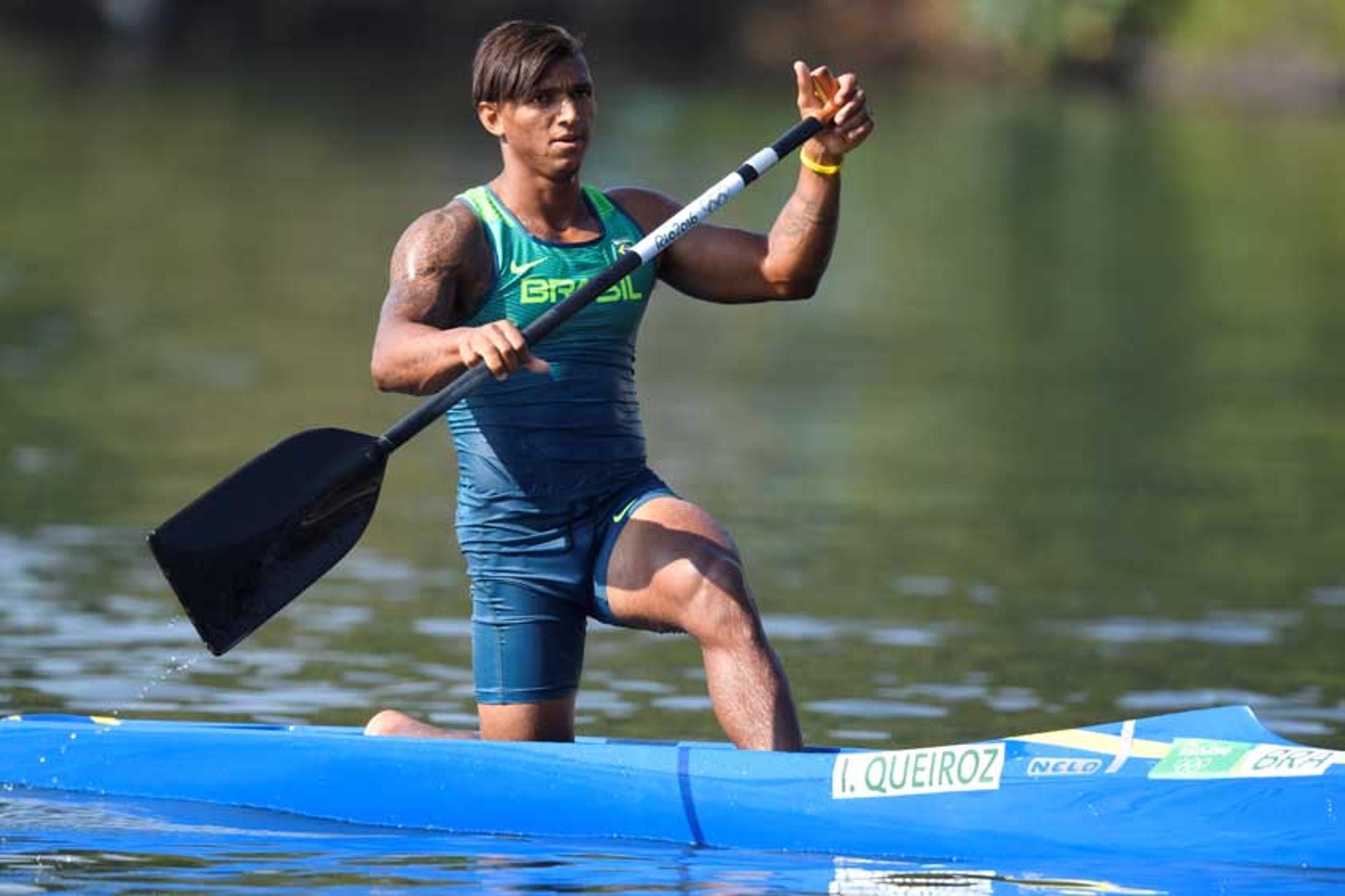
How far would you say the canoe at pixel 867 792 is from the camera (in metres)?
8.00

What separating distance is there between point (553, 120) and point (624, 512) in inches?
43.5

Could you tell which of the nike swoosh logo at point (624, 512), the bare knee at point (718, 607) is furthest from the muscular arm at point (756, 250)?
the bare knee at point (718, 607)

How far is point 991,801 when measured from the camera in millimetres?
8117

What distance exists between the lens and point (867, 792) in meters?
8.23

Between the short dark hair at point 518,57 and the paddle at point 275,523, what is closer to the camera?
the short dark hair at point 518,57

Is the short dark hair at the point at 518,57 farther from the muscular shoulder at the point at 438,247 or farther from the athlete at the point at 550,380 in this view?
the muscular shoulder at the point at 438,247

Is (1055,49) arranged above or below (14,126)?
above

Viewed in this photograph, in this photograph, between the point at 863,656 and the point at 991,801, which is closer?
the point at 991,801

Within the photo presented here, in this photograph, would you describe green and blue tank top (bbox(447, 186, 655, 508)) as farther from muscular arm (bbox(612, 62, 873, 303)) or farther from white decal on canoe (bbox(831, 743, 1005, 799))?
white decal on canoe (bbox(831, 743, 1005, 799))

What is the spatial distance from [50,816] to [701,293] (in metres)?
2.40

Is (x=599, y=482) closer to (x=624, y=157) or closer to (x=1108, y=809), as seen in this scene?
(x=1108, y=809)

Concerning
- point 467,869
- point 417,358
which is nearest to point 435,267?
point 417,358

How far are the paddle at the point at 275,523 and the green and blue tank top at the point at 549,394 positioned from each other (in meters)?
0.24

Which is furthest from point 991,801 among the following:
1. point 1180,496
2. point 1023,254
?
A: point 1023,254
